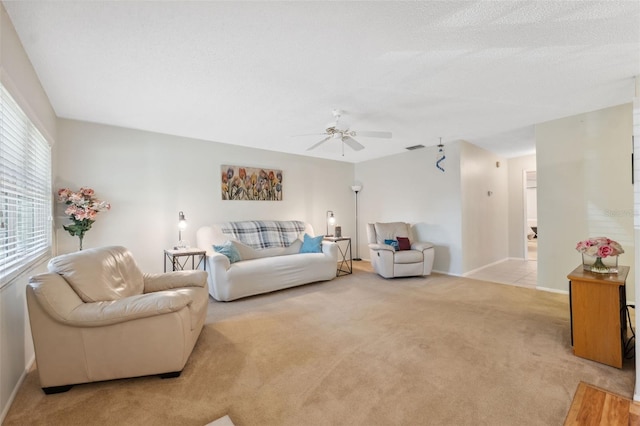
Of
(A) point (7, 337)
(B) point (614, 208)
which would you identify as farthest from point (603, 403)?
(A) point (7, 337)

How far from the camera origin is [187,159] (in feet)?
14.0

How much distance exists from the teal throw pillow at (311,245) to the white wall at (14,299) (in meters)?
3.21

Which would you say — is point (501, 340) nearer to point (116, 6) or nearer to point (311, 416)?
point (311, 416)

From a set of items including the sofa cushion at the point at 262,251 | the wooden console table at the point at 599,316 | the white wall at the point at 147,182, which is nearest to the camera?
the wooden console table at the point at 599,316

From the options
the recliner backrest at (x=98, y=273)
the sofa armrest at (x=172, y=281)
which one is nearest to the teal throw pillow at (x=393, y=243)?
the sofa armrest at (x=172, y=281)

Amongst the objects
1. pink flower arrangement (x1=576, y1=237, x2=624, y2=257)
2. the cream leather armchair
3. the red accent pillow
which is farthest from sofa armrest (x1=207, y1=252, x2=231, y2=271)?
pink flower arrangement (x1=576, y1=237, x2=624, y2=257)

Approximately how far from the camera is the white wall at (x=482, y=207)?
Answer: 475 centimetres

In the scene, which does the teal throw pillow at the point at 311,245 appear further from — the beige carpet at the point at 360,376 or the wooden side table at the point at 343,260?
the beige carpet at the point at 360,376

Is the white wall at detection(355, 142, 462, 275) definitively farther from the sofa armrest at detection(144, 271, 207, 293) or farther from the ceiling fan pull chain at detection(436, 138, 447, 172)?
the sofa armrest at detection(144, 271, 207, 293)

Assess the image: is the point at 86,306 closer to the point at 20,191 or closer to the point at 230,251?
the point at 20,191

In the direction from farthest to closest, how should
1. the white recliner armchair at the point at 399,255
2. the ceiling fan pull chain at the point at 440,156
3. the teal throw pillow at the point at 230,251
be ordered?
1. the ceiling fan pull chain at the point at 440,156
2. the white recliner armchair at the point at 399,255
3. the teal throw pillow at the point at 230,251

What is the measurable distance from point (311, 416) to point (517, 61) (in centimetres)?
296

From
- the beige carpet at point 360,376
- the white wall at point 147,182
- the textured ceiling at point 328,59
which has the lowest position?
the beige carpet at point 360,376

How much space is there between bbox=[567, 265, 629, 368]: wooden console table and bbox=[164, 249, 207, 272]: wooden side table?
3.87m
